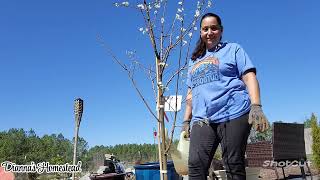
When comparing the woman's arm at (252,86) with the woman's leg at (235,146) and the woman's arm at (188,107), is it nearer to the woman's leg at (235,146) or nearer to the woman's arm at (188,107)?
the woman's leg at (235,146)

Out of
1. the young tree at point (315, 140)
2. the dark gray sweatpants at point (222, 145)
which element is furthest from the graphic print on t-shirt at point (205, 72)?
the young tree at point (315, 140)

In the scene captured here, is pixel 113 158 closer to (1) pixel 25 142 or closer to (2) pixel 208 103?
(2) pixel 208 103

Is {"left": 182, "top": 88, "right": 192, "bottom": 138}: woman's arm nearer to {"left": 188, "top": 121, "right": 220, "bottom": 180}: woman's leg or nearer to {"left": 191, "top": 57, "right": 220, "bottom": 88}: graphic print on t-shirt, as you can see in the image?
{"left": 191, "top": 57, "right": 220, "bottom": 88}: graphic print on t-shirt

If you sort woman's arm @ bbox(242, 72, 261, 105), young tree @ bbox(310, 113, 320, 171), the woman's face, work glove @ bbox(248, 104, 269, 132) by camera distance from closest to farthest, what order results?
work glove @ bbox(248, 104, 269, 132), woman's arm @ bbox(242, 72, 261, 105), the woman's face, young tree @ bbox(310, 113, 320, 171)

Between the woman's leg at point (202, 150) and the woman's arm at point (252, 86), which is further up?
the woman's arm at point (252, 86)

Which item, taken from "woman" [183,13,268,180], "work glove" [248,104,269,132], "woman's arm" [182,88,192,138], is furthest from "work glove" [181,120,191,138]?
"work glove" [248,104,269,132]

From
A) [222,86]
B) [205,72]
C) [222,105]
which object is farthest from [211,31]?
[222,105]

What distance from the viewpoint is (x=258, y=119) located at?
2199mm

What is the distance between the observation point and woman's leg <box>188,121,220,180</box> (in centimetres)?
238

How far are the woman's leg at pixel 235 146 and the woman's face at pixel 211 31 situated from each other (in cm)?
62

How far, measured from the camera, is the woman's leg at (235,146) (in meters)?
2.26

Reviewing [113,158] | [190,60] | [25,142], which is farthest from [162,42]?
[25,142]

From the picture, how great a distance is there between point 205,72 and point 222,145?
51cm

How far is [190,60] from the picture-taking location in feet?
9.66
